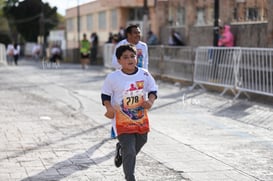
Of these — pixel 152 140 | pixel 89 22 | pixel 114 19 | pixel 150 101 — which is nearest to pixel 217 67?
pixel 152 140

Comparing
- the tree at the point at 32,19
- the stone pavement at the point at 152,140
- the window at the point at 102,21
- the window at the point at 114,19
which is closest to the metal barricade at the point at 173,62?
the stone pavement at the point at 152,140

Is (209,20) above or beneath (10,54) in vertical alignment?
above

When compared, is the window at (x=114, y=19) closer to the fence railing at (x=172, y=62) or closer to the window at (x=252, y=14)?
the fence railing at (x=172, y=62)

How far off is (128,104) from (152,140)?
275cm

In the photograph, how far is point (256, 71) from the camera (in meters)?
12.0

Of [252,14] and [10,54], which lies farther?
[10,54]

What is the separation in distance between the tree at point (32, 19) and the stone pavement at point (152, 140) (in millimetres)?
41641

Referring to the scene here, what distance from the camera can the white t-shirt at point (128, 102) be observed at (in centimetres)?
504

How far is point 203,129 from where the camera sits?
8695mm

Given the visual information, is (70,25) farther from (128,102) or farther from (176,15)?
(128,102)

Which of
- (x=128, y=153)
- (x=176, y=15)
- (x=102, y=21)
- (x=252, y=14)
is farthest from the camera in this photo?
(x=102, y=21)

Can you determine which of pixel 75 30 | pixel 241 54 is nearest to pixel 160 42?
pixel 241 54

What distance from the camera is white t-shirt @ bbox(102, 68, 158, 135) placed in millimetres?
5043

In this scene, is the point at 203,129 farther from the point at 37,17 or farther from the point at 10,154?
the point at 37,17
